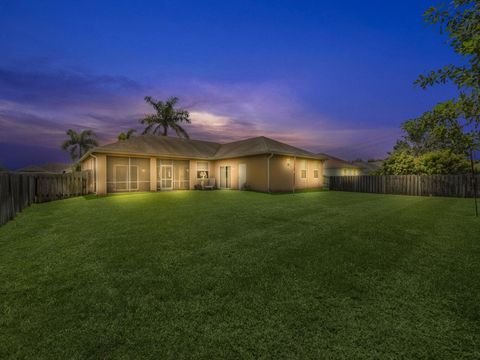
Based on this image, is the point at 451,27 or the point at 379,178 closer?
the point at 451,27

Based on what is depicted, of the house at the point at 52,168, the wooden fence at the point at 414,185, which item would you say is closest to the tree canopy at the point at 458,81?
the wooden fence at the point at 414,185

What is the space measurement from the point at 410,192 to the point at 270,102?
1620cm

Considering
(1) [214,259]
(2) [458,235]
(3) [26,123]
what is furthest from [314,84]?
(3) [26,123]

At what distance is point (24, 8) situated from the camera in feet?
52.5

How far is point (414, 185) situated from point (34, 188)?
979 inches

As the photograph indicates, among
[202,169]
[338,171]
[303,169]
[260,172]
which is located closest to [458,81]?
[260,172]

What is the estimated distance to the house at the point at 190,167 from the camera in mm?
16047

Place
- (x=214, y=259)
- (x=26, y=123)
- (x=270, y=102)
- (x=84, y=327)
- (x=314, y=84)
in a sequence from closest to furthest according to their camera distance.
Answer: (x=84, y=327), (x=214, y=259), (x=270, y=102), (x=314, y=84), (x=26, y=123)

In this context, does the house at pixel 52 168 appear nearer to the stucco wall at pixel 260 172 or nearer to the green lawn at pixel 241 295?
the stucco wall at pixel 260 172

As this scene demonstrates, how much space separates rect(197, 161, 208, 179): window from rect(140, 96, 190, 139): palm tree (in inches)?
603

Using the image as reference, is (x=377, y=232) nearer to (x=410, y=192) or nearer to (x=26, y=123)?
(x=410, y=192)

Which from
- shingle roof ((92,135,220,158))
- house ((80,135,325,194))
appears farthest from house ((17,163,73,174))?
house ((80,135,325,194))

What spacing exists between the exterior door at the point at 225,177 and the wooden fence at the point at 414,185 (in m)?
10.7

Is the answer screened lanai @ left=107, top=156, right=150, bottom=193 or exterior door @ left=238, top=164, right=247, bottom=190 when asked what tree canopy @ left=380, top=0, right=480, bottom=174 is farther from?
screened lanai @ left=107, top=156, right=150, bottom=193
